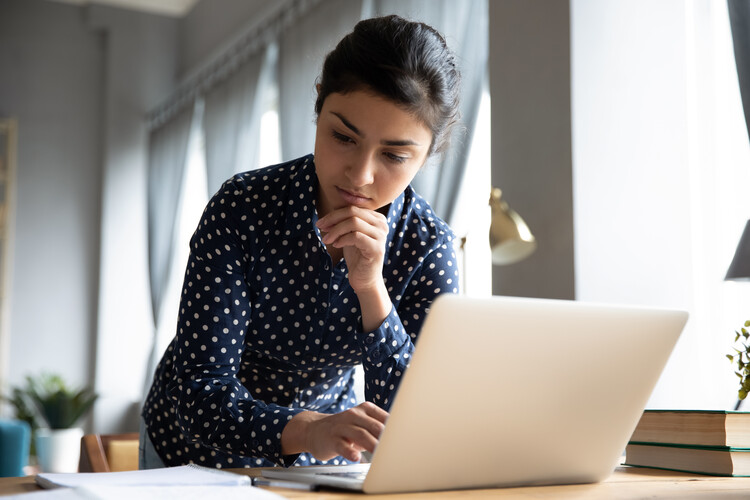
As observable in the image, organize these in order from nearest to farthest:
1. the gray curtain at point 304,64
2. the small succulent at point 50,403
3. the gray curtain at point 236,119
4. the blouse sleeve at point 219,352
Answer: the blouse sleeve at point 219,352 → the gray curtain at point 304,64 → the gray curtain at point 236,119 → the small succulent at point 50,403

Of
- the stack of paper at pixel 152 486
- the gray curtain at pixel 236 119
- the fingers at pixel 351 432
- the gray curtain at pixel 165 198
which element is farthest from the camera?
the gray curtain at pixel 165 198

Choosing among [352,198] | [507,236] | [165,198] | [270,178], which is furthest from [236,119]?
[352,198]

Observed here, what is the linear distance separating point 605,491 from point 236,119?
12.2ft

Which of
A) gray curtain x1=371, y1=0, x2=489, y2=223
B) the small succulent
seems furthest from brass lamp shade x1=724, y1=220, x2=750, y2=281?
the small succulent

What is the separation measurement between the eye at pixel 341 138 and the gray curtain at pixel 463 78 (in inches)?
53.4

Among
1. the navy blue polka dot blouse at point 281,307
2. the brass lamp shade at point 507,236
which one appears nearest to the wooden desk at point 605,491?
the navy blue polka dot blouse at point 281,307

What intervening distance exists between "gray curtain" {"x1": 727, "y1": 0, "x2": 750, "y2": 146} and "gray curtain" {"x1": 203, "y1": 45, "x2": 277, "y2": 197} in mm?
2550

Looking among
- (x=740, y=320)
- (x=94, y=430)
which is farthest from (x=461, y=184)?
(x=94, y=430)

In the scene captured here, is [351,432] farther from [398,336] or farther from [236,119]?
[236,119]

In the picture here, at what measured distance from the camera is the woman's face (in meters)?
1.12

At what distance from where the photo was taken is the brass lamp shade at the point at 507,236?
6.39 ft

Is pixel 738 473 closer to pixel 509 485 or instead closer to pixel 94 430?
pixel 509 485

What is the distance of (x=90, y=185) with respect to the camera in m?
5.57

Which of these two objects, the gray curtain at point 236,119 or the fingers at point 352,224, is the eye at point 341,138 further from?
the gray curtain at point 236,119
